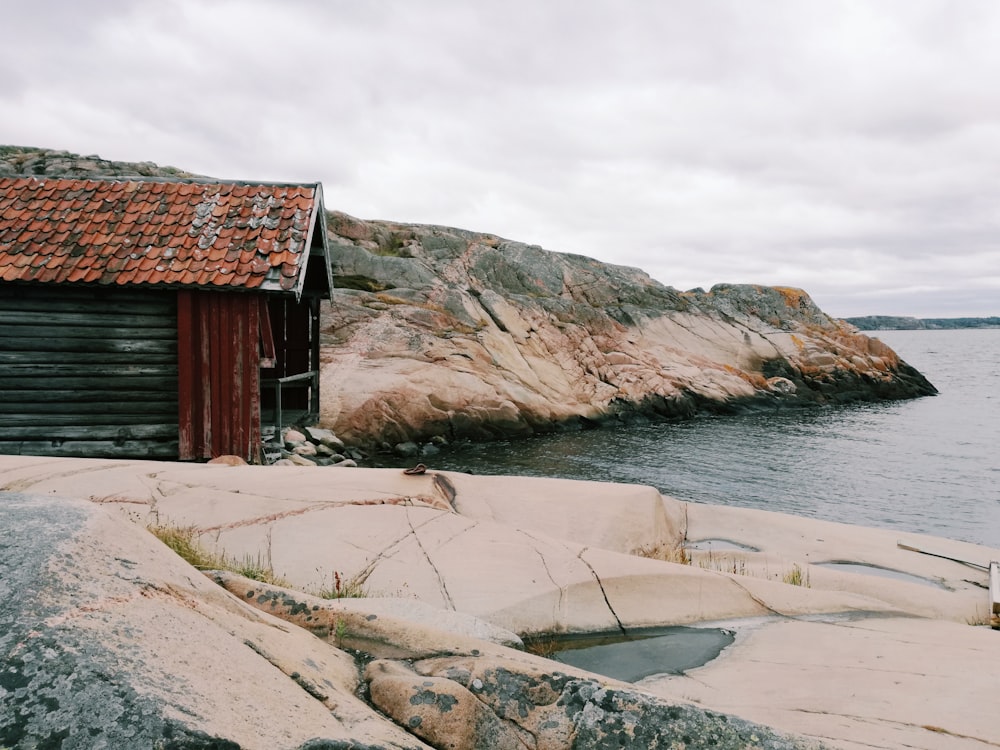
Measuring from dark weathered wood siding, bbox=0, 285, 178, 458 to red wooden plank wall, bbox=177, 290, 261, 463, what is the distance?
0.92ft

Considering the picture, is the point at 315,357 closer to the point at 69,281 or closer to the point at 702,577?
the point at 69,281

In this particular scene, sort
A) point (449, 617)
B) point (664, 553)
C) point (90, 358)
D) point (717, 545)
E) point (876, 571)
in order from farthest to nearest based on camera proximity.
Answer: point (90, 358) → point (717, 545) → point (876, 571) → point (664, 553) → point (449, 617)

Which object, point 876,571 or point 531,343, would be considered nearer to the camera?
point 876,571

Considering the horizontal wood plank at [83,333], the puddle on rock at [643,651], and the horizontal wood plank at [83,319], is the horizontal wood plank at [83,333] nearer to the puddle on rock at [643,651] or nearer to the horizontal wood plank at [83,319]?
the horizontal wood plank at [83,319]

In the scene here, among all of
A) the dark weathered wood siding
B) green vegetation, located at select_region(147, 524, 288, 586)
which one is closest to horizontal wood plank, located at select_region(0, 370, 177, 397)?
the dark weathered wood siding

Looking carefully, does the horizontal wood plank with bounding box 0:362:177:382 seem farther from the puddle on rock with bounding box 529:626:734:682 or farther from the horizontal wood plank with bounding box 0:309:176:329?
the puddle on rock with bounding box 529:626:734:682

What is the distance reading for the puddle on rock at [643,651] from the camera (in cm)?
466

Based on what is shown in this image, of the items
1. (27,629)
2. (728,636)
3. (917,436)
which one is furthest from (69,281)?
(917,436)

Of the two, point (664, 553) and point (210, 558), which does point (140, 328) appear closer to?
point (210, 558)

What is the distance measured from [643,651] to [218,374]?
322 inches

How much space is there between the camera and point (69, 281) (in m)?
9.77

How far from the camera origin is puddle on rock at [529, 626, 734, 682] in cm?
466

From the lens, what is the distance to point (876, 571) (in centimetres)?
905

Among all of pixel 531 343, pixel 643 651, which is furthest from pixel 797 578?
pixel 531 343
